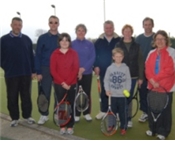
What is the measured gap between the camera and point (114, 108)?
Result: 4.68 metres

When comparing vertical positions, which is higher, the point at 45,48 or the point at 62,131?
the point at 45,48

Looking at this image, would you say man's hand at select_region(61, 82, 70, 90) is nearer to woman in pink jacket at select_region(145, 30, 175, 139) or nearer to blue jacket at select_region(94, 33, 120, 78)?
blue jacket at select_region(94, 33, 120, 78)

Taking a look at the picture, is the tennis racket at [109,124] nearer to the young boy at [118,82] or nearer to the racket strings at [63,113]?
the young boy at [118,82]

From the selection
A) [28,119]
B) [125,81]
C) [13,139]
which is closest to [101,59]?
[125,81]

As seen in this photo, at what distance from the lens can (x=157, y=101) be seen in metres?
4.39

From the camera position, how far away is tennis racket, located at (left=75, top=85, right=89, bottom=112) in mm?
5113

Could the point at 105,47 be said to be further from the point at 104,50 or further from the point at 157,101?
the point at 157,101

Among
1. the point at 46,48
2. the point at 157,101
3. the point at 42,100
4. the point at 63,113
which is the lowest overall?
the point at 63,113

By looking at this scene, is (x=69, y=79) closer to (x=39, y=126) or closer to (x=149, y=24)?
(x=39, y=126)

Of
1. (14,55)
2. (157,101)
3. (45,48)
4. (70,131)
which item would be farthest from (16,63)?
(157,101)

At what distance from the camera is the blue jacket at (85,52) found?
518 centimetres

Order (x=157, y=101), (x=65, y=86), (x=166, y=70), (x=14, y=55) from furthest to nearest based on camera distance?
(x=14, y=55)
(x=65, y=86)
(x=157, y=101)
(x=166, y=70)

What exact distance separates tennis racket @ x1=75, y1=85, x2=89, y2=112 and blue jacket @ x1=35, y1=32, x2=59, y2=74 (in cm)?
80

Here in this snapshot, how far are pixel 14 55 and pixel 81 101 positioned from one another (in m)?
1.51
